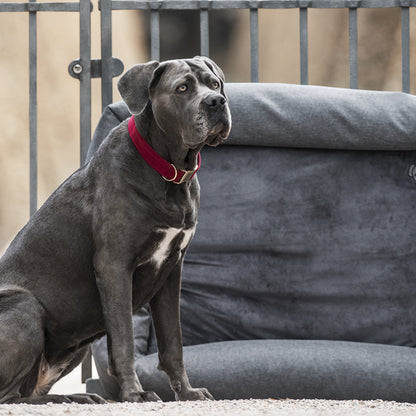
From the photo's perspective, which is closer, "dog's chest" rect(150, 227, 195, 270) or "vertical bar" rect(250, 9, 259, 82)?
"dog's chest" rect(150, 227, 195, 270)

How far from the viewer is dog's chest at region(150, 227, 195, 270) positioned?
6.53 feet

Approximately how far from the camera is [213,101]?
1926 millimetres

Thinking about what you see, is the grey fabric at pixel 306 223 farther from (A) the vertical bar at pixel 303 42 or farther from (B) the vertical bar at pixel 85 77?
(B) the vertical bar at pixel 85 77

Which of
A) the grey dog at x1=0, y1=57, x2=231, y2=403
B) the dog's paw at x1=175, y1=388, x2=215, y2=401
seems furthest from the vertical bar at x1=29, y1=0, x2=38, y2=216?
the dog's paw at x1=175, y1=388, x2=215, y2=401

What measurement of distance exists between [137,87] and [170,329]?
70 centimetres

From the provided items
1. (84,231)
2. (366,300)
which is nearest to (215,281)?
(366,300)

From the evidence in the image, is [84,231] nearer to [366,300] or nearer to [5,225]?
[366,300]

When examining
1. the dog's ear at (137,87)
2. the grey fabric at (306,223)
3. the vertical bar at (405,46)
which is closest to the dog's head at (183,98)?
the dog's ear at (137,87)

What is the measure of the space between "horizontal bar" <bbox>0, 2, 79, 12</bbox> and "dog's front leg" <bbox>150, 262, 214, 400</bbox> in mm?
1744

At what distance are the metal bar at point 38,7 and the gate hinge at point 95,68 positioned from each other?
0.24 meters

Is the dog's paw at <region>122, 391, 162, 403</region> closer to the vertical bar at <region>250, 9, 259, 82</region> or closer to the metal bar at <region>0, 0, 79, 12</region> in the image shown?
the vertical bar at <region>250, 9, 259, 82</region>

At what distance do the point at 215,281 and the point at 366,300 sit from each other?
0.64 metres

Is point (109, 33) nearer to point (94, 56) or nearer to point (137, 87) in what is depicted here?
point (94, 56)

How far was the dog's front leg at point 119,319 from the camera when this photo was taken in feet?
6.39
